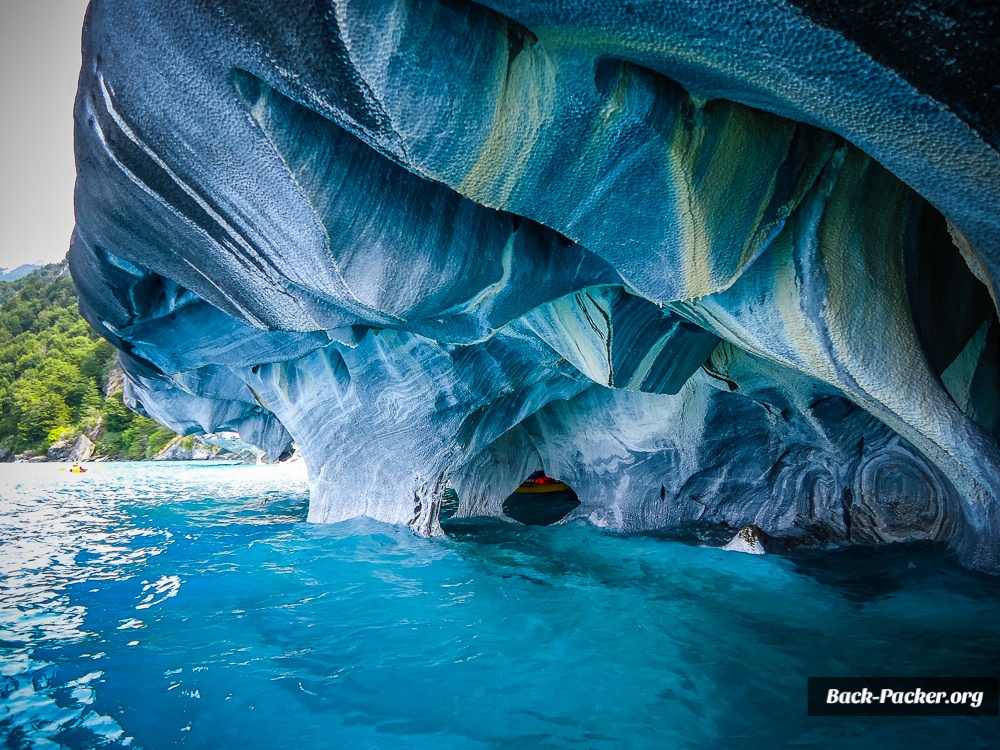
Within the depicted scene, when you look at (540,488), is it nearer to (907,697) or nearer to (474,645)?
(474,645)

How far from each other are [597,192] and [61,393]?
2110 inches

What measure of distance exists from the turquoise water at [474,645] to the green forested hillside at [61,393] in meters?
38.9

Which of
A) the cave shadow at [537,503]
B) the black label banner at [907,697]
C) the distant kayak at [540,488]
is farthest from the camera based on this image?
the distant kayak at [540,488]

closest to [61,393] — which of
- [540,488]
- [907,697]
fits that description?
[540,488]

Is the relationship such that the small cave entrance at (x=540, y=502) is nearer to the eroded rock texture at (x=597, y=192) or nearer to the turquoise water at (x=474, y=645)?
the turquoise water at (x=474, y=645)

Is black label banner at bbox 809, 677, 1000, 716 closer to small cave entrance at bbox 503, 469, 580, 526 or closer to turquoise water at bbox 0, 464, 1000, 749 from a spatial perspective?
turquoise water at bbox 0, 464, 1000, 749

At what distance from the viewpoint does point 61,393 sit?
43.2 metres

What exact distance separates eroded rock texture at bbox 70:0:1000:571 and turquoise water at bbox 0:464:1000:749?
1.38m

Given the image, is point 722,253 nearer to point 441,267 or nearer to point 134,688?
point 441,267

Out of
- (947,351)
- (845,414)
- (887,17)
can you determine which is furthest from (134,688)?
(845,414)

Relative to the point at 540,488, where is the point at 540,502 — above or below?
above

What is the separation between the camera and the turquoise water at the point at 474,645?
2.79 meters

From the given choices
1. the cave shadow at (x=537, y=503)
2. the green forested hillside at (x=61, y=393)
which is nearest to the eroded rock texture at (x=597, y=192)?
the cave shadow at (x=537, y=503)

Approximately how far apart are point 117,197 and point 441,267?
267 cm
